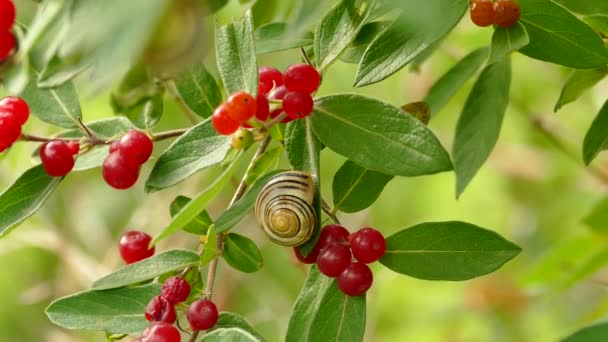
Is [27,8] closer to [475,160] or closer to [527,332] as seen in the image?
[475,160]

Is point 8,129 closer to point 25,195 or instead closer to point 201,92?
point 25,195

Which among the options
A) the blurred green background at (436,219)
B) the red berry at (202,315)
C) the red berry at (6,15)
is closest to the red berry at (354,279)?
the red berry at (202,315)

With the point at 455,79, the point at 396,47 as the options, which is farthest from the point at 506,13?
the point at 455,79

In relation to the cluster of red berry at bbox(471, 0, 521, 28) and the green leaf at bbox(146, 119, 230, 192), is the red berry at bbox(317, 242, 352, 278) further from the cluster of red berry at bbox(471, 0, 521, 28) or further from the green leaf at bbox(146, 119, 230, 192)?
the cluster of red berry at bbox(471, 0, 521, 28)

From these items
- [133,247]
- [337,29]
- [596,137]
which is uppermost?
[337,29]

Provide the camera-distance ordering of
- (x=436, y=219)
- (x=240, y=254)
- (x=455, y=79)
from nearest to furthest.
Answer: (x=240, y=254)
(x=455, y=79)
(x=436, y=219)

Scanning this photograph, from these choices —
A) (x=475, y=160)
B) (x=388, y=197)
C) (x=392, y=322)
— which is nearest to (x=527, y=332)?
(x=392, y=322)
